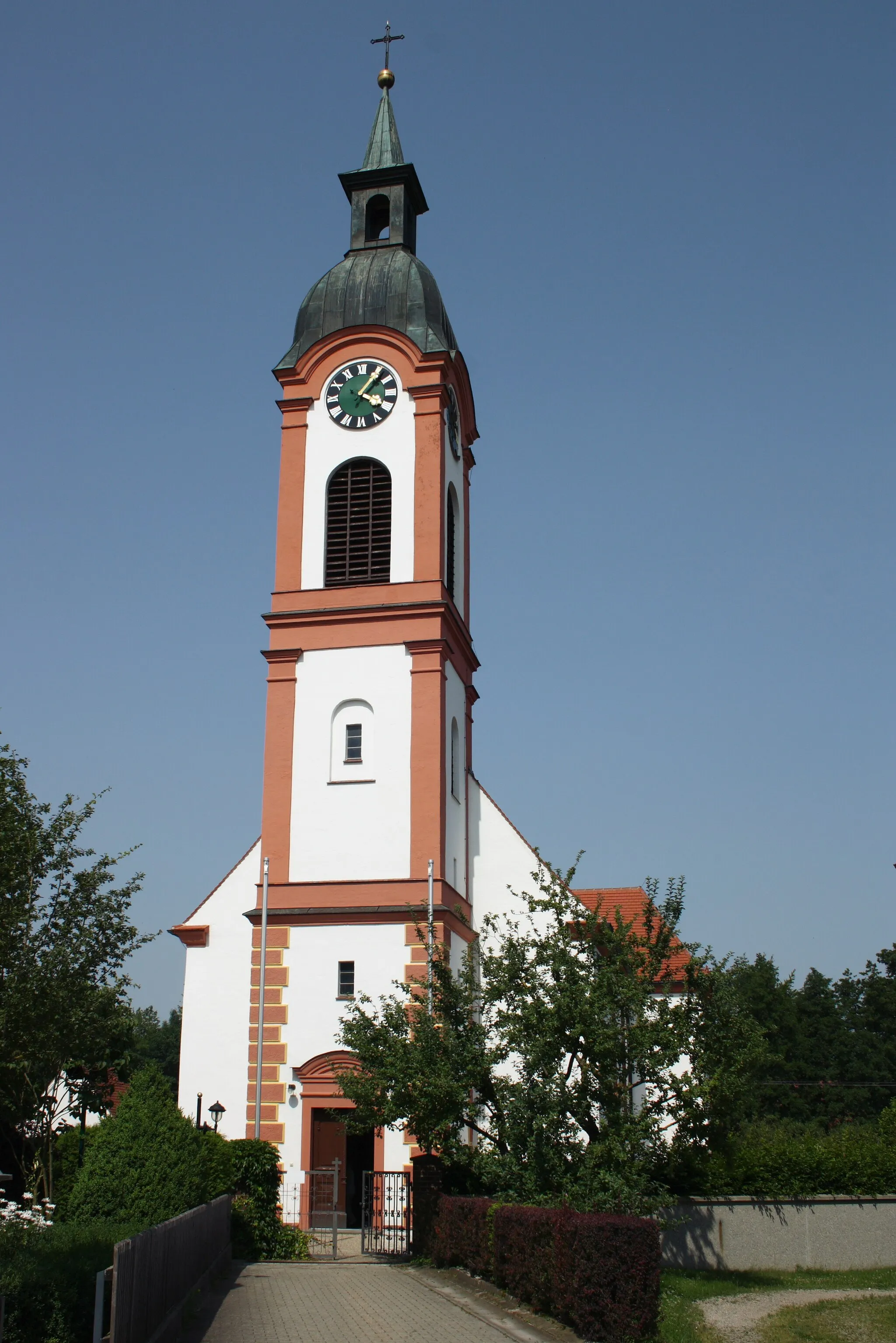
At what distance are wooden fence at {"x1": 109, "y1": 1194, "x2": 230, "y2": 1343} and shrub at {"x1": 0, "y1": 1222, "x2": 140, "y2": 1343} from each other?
0.78ft

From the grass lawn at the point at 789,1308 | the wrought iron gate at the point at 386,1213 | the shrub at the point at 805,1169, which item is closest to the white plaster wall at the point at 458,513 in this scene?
the wrought iron gate at the point at 386,1213

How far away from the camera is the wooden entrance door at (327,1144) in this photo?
77.5 feet

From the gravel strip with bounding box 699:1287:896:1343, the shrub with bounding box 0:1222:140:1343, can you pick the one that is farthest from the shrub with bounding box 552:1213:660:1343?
the shrub with bounding box 0:1222:140:1343

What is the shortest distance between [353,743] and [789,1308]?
13.9 metres

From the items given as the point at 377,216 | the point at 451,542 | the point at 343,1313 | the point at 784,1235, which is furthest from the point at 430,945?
the point at 377,216

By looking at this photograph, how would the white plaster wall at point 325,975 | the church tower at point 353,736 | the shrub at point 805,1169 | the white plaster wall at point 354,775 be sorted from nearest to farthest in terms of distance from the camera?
the shrub at point 805,1169 < the white plaster wall at point 325,975 < the church tower at point 353,736 < the white plaster wall at point 354,775

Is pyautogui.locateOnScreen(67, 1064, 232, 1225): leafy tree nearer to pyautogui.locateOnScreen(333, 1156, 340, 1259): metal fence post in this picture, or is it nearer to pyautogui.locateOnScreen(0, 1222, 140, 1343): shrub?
pyautogui.locateOnScreen(0, 1222, 140, 1343): shrub

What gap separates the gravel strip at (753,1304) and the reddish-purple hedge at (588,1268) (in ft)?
6.57

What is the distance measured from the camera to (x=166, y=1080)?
Result: 15945 mm

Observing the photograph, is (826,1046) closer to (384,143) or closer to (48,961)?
(384,143)

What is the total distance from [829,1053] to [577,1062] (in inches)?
2277

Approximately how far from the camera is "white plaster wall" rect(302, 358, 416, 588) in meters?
27.8

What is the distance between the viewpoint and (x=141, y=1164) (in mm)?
14883

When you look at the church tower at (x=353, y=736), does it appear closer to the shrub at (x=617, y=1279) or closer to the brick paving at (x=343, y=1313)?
the brick paving at (x=343, y=1313)
